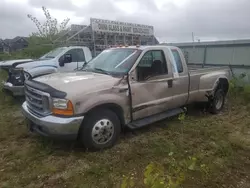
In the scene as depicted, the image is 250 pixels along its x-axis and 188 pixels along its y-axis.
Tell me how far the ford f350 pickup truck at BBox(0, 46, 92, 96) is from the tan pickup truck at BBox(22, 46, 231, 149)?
2.09 meters

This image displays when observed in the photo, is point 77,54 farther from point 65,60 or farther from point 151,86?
point 151,86

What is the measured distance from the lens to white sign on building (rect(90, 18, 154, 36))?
48.0ft

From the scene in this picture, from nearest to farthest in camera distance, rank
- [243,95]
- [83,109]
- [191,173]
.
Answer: [191,173] → [83,109] → [243,95]

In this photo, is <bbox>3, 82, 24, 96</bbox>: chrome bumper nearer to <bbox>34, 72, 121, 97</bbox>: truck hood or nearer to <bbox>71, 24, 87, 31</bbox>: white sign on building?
<bbox>34, 72, 121, 97</bbox>: truck hood

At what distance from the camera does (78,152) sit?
414 centimetres

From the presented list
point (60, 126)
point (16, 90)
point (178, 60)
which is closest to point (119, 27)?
point (16, 90)

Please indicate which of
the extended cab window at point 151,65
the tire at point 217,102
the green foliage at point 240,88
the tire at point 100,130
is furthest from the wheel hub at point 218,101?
the tire at point 100,130

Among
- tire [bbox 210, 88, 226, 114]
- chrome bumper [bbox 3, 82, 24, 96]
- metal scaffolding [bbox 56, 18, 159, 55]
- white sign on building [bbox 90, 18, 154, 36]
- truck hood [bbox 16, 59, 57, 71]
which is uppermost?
white sign on building [bbox 90, 18, 154, 36]

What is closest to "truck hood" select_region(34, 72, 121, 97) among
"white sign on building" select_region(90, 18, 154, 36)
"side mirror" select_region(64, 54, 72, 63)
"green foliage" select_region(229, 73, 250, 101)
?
"side mirror" select_region(64, 54, 72, 63)

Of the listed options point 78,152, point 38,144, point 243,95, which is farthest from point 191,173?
point 243,95

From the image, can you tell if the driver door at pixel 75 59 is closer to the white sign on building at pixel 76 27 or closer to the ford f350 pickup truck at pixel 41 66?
the ford f350 pickup truck at pixel 41 66

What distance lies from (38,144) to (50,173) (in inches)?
42.1

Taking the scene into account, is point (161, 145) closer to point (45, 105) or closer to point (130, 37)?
point (45, 105)

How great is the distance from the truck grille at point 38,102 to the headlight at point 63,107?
137mm
